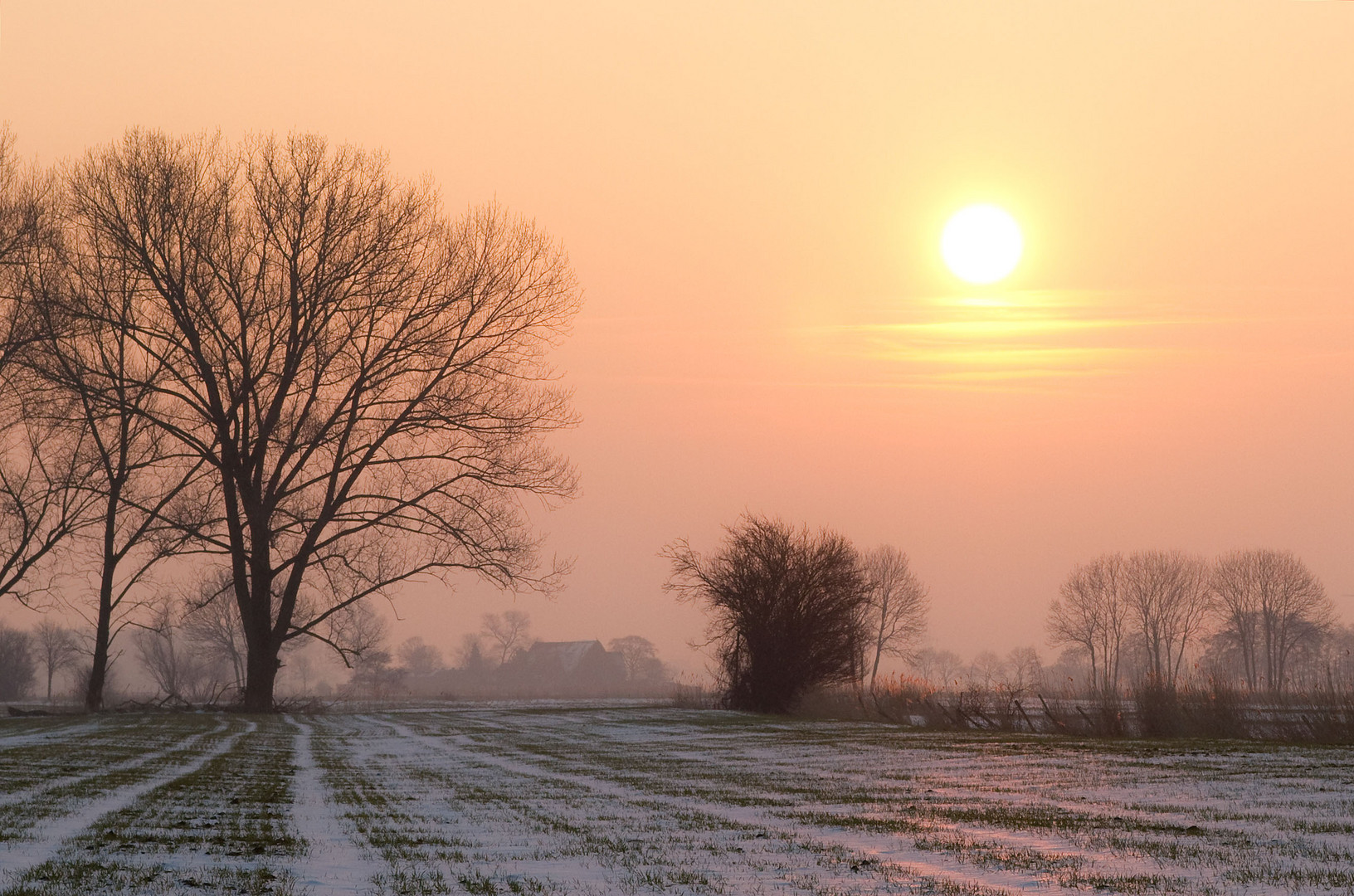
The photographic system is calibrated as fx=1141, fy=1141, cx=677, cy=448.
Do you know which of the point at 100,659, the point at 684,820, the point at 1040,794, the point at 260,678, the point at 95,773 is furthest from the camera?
the point at 100,659

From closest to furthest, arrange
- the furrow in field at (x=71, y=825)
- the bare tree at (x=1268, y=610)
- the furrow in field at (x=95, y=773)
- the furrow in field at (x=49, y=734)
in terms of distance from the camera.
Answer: the furrow in field at (x=71, y=825), the furrow in field at (x=95, y=773), the furrow in field at (x=49, y=734), the bare tree at (x=1268, y=610)

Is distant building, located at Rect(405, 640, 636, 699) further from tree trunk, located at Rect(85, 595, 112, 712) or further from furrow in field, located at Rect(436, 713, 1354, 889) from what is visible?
furrow in field, located at Rect(436, 713, 1354, 889)

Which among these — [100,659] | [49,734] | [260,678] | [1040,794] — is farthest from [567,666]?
[1040,794]

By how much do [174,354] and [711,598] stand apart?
15497 mm

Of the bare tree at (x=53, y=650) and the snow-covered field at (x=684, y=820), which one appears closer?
the snow-covered field at (x=684, y=820)

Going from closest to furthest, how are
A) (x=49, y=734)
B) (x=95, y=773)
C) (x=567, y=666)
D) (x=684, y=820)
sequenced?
(x=684, y=820) < (x=95, y=773) < (x=49, y=734) < (x=567, y=666)

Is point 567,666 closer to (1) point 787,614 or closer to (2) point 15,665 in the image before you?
(2) point 15,665

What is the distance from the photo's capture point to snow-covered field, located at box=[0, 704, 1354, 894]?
6.12 metres

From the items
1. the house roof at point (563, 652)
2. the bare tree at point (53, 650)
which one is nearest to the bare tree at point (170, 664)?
the bare tree at point (53, 650)

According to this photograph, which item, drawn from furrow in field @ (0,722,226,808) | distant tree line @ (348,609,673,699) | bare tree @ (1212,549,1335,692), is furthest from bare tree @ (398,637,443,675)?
furrow in field @ (0,722,226,808)

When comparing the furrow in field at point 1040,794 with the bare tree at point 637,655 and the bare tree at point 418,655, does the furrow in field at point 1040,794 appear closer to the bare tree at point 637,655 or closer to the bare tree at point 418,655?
the bare tree at point 637,655

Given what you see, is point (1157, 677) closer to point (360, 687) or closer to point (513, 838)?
point (513, 838)

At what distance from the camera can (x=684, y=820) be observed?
8664mm

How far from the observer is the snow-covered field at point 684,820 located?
6125 millimetres
